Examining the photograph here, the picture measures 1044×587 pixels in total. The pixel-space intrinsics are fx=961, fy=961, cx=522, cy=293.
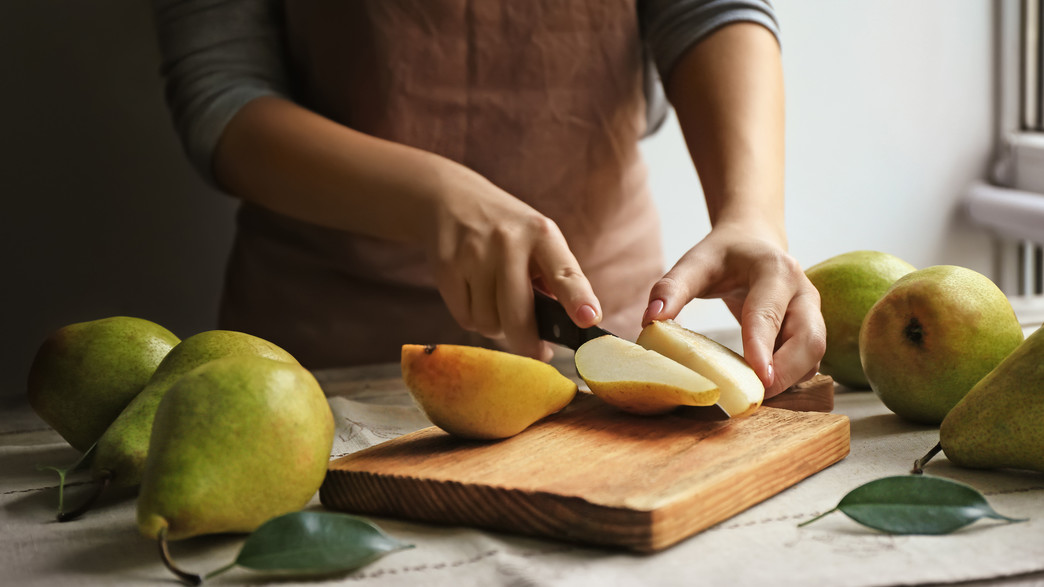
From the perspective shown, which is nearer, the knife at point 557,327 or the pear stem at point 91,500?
the pear stem at point 91,500

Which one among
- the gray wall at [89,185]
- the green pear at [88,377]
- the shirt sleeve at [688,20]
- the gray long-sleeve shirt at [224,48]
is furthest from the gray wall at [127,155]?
the green pear at [88,377]

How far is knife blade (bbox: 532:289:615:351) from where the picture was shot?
3.00ft

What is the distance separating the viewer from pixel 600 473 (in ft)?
2.09

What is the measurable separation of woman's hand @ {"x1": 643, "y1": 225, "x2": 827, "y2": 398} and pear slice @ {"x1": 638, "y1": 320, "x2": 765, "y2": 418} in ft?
0.07

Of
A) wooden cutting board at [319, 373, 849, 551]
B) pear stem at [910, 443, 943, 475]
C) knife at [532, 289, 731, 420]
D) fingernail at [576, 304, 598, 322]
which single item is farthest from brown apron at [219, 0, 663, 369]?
pear stem at [910, 443, 943, 475]

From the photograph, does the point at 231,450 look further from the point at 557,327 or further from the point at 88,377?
the point at 557,327

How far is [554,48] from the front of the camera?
1.37 meters

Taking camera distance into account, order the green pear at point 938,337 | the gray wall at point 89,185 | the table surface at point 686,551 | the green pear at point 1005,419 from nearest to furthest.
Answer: the table surface at point 686,551
the green pear at point 1005,419
the green pear at point 938,337
the gray wall at point 89,185

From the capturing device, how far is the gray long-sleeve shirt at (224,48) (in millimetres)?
1253

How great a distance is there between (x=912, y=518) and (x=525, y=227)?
50 cm

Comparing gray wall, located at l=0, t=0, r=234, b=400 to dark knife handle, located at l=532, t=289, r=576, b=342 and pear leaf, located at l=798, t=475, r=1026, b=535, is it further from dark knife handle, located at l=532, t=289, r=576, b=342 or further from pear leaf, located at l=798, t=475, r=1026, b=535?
pear leaf, located at l=798, t=475, r=1026, b=535

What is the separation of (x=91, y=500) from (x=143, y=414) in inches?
2.9

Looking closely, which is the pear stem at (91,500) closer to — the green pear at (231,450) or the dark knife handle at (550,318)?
the green pear at (231,450)

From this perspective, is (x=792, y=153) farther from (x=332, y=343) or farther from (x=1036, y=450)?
(x=1036, y=450)
